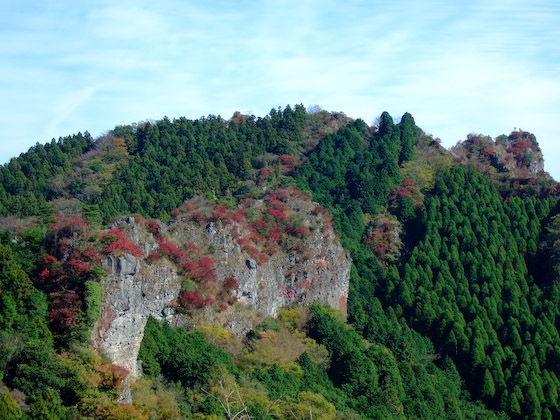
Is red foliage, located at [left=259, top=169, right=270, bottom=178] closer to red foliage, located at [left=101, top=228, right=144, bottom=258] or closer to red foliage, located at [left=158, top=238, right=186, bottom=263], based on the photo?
red foliage, located at [left=158, top=238, right=186, bottom=263]

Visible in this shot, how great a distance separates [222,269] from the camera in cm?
5475

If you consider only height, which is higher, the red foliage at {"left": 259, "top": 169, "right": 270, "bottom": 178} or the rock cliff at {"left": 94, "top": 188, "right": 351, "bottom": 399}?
the red foliage at {"left": 259, "top": 169, "right": 270, "bottom": 178}

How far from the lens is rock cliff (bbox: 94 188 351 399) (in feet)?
139

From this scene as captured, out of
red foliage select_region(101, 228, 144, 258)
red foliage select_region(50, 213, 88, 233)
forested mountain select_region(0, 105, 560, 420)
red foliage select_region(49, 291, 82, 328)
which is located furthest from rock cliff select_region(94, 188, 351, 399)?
red foliage select_region(50, 213, 88, 233)

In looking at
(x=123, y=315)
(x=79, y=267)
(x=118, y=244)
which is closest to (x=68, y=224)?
(x=118, y=244)

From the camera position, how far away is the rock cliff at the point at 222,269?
139ft

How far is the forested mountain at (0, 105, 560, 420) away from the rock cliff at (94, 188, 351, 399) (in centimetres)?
22

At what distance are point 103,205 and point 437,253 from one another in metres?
28.2

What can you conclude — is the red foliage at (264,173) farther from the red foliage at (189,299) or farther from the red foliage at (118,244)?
the red foliage at (118,244)

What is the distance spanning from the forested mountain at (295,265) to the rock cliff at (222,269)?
22 centimetres

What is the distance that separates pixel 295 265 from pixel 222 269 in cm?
927

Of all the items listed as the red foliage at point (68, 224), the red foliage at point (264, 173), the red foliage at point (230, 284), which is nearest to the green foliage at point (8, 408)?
the red foliage at point (68, 224)

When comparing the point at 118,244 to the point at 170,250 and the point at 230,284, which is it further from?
the point at 230,284

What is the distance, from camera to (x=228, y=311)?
53.2 metres
